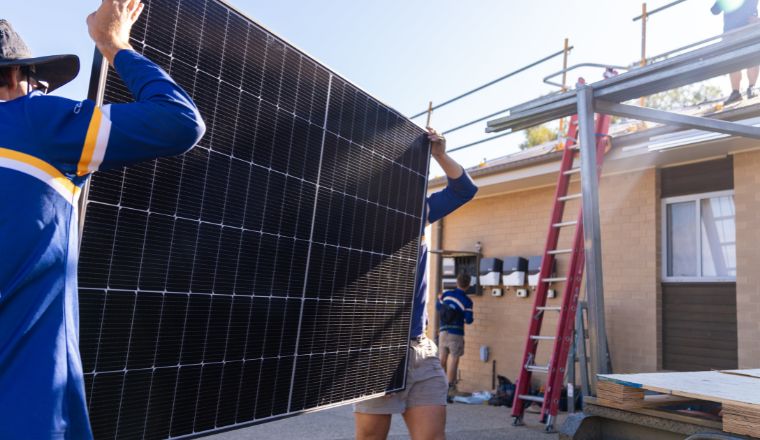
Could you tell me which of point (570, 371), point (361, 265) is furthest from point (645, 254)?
point (361, 265)

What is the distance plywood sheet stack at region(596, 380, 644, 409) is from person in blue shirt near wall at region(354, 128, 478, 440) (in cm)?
105

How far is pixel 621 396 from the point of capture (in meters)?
3.39

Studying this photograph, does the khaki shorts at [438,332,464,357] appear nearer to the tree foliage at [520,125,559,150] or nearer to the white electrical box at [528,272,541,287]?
the white electrical box at [528,272,541,287]

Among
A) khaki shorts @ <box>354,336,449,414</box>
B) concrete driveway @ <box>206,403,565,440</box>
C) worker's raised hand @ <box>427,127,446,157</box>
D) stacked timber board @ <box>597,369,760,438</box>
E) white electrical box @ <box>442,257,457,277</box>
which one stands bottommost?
concrete driveway @ <box>206,403,565,440</box>

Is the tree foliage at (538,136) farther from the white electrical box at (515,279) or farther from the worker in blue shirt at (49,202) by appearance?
the worker in blue shirt at (49,202)

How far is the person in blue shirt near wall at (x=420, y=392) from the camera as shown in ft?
13.5

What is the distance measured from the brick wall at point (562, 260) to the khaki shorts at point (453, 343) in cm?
64

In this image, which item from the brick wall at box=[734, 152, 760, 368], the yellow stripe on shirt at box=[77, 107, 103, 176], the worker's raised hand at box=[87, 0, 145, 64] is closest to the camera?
the yellow stripe on shirt at box=[77, 107, 103, 176]

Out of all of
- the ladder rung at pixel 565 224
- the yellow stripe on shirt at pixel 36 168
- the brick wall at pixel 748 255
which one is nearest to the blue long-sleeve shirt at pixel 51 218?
the yellow stripe on shirt at pixel 36 168

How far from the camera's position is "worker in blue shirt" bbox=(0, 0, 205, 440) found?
185cm

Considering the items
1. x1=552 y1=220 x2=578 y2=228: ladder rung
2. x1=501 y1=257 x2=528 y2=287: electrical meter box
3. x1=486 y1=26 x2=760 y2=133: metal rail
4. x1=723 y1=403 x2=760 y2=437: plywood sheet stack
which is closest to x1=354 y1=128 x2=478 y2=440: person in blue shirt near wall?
x1=486 y1=26 x2=760 y2=133: metal rail

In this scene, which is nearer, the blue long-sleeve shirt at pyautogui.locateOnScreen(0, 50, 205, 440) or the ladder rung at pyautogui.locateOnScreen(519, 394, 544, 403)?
the blue long-sleeve shirt at pyautogui.locateOnScreen(0, 50, 205, 440)

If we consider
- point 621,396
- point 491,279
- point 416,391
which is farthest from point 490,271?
→ point 621,396

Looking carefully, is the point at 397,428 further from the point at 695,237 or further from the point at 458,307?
the point at 695,237
